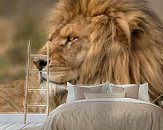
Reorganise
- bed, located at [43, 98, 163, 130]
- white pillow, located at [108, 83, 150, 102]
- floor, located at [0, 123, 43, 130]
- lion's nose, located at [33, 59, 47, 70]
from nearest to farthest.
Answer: bed, located at [43, 98, 163, 130] → white pillow, located at [108, 83, 150, 102] → lion's nose, located at [33, 59, 47, 70] → floor, located at [0, 123, 43, 130]

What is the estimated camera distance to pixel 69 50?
4129 mm

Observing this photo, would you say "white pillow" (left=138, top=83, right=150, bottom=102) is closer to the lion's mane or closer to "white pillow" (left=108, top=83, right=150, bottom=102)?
"white pillow" (left=108, top=83, right=150, bottom=102)

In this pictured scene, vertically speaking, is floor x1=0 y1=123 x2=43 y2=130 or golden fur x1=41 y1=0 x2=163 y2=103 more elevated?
golden fur x1=41 y1=0 x2=163 y2=103

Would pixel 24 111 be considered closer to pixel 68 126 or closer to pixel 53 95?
pixel 53 95

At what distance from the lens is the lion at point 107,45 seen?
4.01 meters

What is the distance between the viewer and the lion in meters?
4.01

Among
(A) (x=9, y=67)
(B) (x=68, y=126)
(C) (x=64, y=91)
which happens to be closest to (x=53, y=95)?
(C) (x=64, y=91)

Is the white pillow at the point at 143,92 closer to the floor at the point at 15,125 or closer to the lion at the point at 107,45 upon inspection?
the lion at the point at 107,45

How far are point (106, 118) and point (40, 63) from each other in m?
1.61

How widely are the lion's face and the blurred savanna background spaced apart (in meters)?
0.34

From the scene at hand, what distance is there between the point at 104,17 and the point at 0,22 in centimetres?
132

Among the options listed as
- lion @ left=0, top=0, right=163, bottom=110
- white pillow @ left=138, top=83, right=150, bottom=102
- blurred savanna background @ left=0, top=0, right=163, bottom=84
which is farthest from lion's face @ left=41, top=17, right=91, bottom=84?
white pillow @ left=138, top=83, right=150, bottom=102

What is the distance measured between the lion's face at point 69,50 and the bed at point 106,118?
1.25 meters

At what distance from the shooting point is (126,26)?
3984 millimetres
